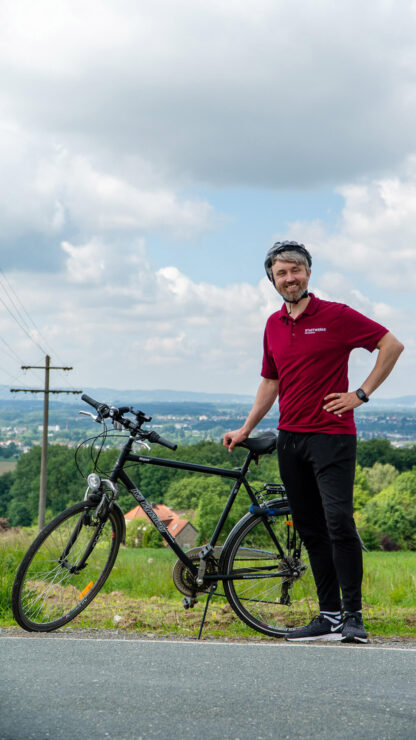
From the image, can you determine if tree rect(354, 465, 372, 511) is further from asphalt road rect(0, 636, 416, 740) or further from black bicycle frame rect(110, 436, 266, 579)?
asphalt road rect(0, 636, 416, 740)

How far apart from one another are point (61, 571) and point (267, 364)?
195 cm

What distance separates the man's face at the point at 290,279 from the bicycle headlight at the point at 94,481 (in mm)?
1716

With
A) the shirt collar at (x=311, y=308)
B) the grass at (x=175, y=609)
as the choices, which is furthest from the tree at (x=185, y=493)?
the shirt collar at (x=311, y=308)

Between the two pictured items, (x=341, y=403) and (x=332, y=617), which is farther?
(x=332, y=617)

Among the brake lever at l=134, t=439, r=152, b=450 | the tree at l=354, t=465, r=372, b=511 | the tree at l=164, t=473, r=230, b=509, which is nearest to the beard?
the brake lever at l=134, t=439, r=152, b=450

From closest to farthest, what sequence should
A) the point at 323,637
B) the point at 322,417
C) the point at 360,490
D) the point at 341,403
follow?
the point at 341,403 < the point at 322,417 < the point at 323,637 < the point at 360,490

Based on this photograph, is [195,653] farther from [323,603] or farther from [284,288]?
[284,288]

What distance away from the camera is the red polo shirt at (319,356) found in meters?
4.73

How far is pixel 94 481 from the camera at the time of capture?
199 inches

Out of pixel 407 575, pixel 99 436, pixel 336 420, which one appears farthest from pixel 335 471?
pixel 407 575

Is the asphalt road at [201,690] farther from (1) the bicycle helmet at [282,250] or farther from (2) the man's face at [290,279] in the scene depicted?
(1) the bicycle helmet at [282,250]

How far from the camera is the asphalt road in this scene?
10.3 ft

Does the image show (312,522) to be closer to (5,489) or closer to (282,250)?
(282,250)

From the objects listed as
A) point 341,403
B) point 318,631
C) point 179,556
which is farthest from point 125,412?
point 318,631
